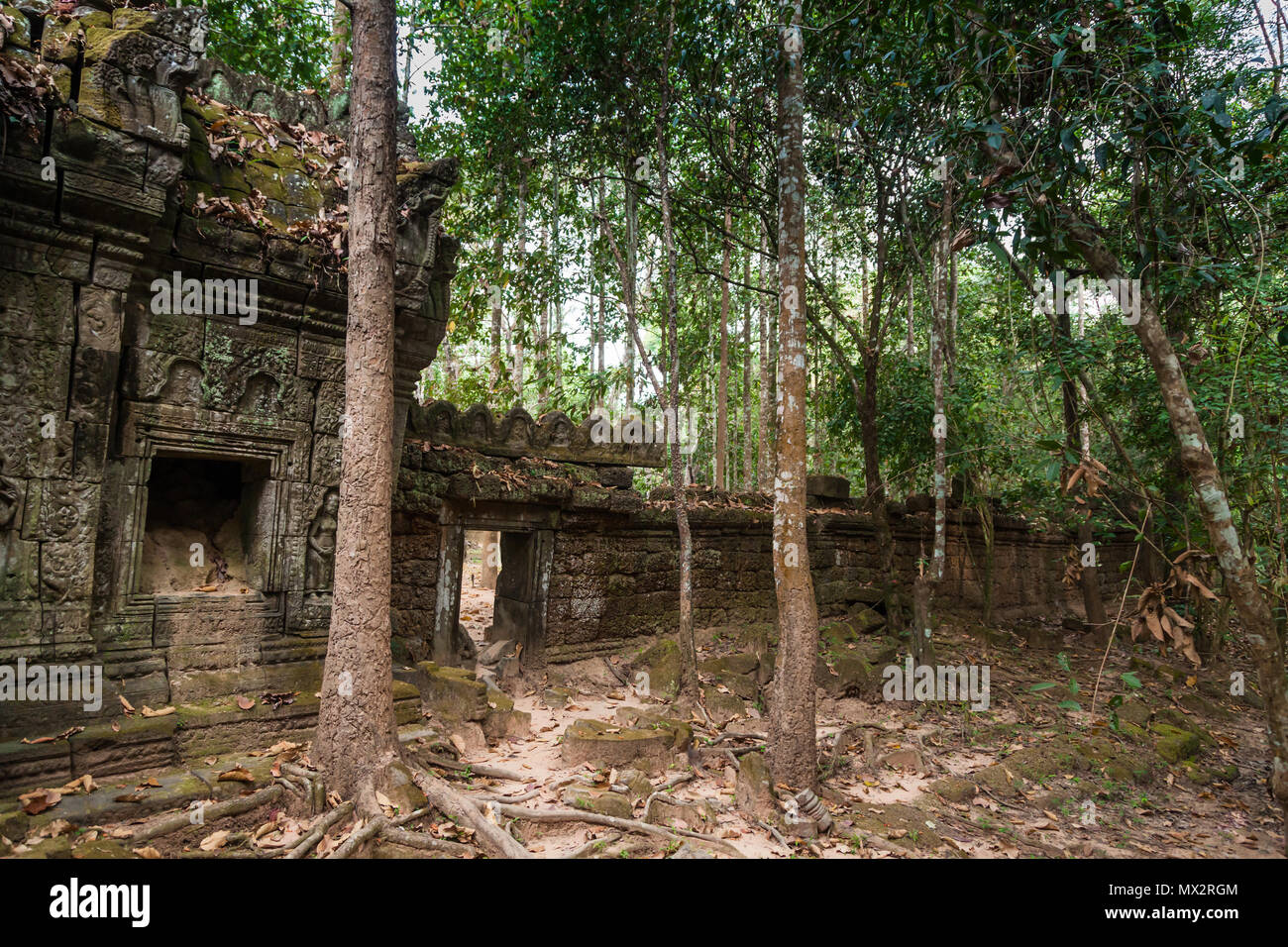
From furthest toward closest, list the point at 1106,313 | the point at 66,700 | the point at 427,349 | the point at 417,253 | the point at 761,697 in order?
the point at 1106,313
the point at 761,697
the point at 427,349
the point at 417,253
the point at 66,700

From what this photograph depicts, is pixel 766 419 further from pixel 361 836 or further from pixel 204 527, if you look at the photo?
pixel 361 836

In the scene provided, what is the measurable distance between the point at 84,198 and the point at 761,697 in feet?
21.6

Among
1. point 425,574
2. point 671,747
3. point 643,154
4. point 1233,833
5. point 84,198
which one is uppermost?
point 643,154

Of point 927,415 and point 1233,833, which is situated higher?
point 927,415

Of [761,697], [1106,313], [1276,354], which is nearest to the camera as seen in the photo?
[1276,354]

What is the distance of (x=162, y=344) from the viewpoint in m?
4.24

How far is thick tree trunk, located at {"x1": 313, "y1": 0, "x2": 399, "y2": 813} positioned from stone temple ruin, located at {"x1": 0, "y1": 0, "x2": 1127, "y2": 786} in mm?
886

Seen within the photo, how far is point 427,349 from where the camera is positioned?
18.1ft

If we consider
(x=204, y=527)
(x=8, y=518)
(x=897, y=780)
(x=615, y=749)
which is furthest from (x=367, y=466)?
(x=897, y=780)

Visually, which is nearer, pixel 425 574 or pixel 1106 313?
pixel 425 574

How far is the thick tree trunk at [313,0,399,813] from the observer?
12.3 ft

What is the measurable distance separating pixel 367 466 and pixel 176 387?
1.53m
